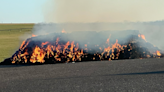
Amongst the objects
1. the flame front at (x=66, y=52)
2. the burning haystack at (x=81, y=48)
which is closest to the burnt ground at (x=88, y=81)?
the flame front at (x=66, y=52)

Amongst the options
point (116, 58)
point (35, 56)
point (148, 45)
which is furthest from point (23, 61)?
point (148, 45)

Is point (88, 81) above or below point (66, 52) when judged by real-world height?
below

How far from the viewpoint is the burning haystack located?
13.5 meters

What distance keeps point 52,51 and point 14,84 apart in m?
5.91

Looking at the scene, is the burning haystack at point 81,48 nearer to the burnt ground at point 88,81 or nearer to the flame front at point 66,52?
the flame front at point 66,52

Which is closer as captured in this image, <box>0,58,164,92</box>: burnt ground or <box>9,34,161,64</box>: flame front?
<box>0,58,164,92</box>: burnt ground

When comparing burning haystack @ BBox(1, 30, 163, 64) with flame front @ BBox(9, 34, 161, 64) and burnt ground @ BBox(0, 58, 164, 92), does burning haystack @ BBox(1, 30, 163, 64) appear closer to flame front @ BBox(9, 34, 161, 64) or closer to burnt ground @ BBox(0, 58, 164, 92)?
flame front @ BBox(9, 34, 161, 64)

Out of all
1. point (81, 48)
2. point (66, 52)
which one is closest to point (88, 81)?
point (66, 52)

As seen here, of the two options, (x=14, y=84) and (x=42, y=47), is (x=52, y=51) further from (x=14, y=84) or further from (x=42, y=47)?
(x=14, y=84)

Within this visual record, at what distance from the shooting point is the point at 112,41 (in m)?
15.2

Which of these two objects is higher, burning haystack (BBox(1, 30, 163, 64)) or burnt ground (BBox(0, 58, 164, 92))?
burning haystack (BBox(1, 30, 163, 64))

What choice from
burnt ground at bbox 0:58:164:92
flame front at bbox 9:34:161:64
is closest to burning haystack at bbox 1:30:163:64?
flame front at bbox 9:34:161:64

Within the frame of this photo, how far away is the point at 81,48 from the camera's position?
14391 mm

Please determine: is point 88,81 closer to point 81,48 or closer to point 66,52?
point 66,52
